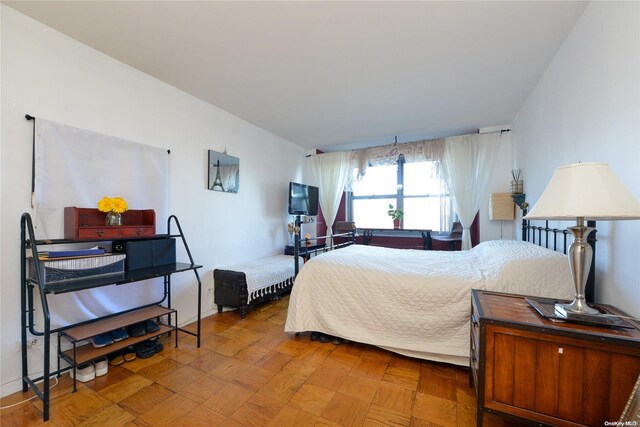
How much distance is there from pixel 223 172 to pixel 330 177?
2.24m

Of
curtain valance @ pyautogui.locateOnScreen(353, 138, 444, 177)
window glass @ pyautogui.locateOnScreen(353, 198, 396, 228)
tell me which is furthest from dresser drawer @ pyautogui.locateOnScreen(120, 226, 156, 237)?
window glass @ pyautogui.locateOnScreen(353, 198, 396, 228)

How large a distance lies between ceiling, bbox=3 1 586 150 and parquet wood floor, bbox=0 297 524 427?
2380mm

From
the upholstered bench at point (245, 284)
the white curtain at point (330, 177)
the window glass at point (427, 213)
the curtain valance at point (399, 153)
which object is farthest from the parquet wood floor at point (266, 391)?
the curtain valance at point (399, 153)

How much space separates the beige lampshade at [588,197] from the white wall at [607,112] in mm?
303

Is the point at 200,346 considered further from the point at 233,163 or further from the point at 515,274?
the point at 515,274

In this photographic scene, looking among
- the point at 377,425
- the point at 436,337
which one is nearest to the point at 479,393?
the point at 377,425

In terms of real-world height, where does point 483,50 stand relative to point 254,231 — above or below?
above

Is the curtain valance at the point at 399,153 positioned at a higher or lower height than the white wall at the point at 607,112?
higher

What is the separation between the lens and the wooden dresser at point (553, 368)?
99cm

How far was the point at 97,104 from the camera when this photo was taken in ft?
6.73

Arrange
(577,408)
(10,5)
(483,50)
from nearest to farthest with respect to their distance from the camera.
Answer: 1. (577,408)
2. (10,5)
3. (483,50)

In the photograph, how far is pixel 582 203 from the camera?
3.36 feet

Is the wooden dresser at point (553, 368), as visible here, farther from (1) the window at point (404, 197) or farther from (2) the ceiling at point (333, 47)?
(1) the window at point (404, 197)

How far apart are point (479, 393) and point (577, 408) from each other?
339mm
